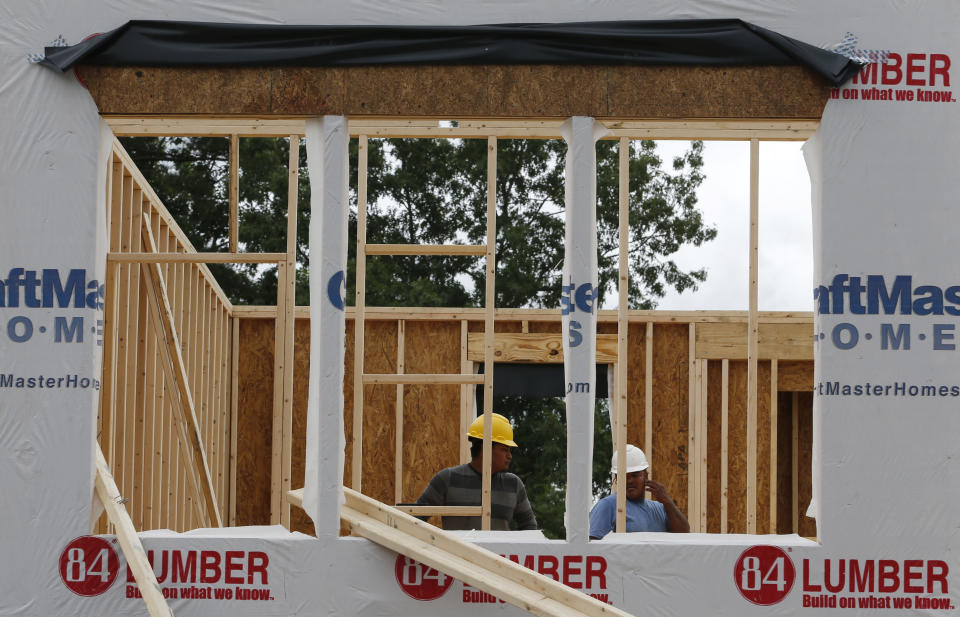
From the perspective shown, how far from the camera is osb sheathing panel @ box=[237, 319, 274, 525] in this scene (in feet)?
43.7

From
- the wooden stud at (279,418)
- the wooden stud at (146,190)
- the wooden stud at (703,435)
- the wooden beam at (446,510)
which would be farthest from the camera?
the wooden stud at (703,435)

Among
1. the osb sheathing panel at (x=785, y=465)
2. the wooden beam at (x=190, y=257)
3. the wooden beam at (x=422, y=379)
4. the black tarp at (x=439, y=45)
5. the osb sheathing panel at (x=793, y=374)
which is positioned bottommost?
the osb sheathing panel at (x=785, y=465)

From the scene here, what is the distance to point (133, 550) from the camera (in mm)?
6652

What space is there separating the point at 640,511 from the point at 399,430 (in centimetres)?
477

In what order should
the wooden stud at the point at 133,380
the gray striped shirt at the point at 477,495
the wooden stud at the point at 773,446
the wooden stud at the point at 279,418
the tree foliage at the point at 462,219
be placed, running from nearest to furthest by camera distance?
the wooden stud at the point at 279,418 < the gray striped shirt at the point at 477,495 < the wooden stud at the point at 133,380 < the wooden stud at the point at 773,446 < the tree foliage at the point at 462,219

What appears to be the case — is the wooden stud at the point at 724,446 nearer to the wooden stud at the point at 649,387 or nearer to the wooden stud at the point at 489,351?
the wooden stud at the point at 649,387

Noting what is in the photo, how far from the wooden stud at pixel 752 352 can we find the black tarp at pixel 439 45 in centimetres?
146

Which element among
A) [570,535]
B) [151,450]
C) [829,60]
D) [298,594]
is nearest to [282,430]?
[151,450]

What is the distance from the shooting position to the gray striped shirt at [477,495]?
337 inches

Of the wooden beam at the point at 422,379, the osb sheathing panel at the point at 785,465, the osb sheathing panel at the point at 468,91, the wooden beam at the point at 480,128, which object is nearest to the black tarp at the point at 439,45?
the osb sheathing panel at the point at 468,91

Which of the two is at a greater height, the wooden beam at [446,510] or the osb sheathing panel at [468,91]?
the osb sheathing panel at [468,91]

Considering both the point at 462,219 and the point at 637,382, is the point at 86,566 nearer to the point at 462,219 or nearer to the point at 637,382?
the point at 637,382

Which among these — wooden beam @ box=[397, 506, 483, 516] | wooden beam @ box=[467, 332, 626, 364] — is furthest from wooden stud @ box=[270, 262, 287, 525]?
wooden beam @ box=[467, 332, 626, 364]

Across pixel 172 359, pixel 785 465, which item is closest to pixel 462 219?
pixel 785 465
